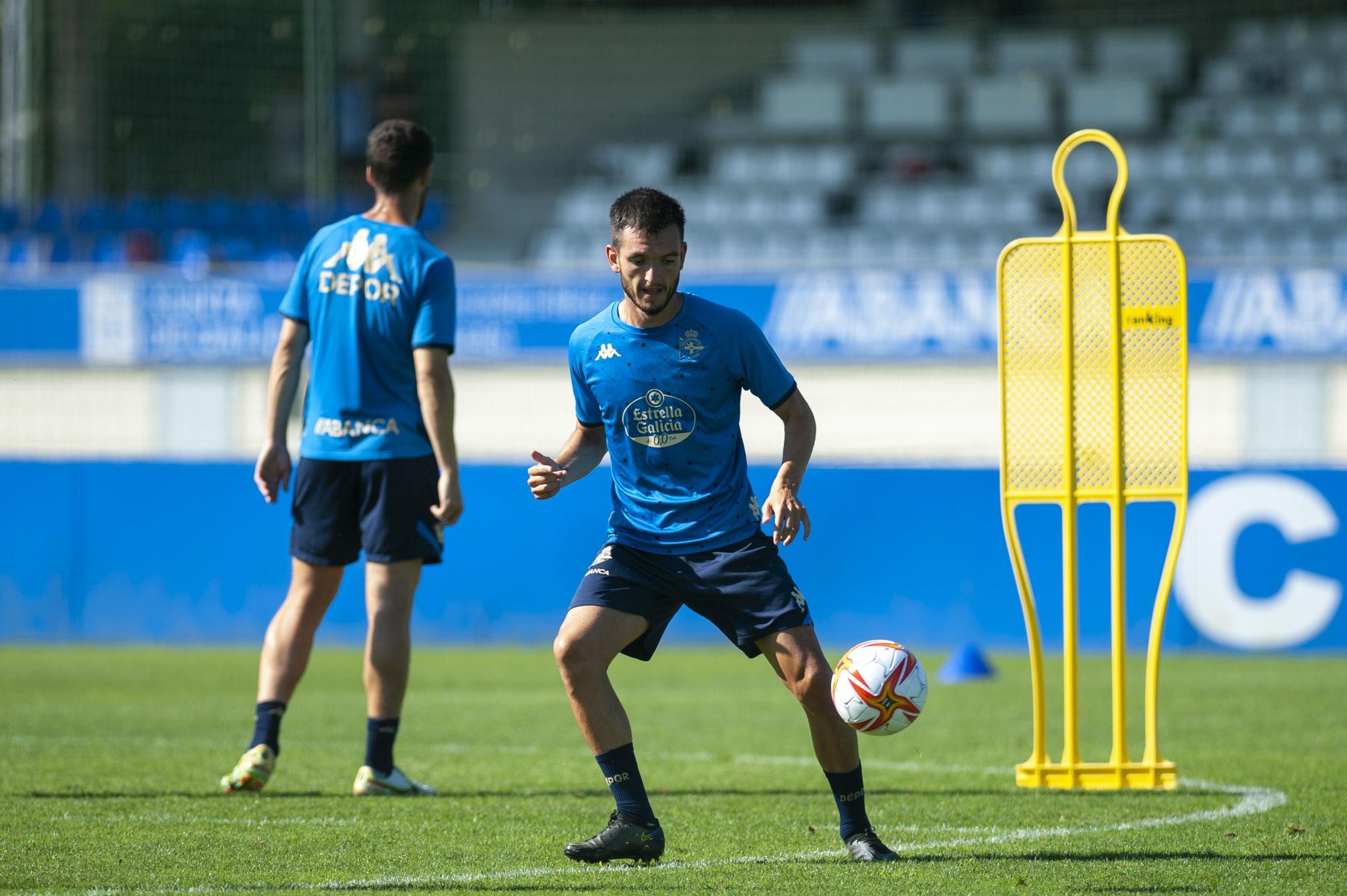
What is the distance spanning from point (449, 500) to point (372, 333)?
0.72 metres

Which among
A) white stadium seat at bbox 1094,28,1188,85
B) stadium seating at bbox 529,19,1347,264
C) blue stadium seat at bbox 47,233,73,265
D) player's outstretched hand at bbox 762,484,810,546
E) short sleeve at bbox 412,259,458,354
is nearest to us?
player's outstretched hand at bbox 762,484,810,546

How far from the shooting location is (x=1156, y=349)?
6.61 m

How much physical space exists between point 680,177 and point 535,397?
5678 millimetres

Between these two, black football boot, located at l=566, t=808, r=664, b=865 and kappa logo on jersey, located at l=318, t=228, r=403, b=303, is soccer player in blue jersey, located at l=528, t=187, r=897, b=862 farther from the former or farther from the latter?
kappa logo on jersey, located at l=318, t=228, r=403, b=303

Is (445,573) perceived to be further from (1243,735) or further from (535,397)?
(1243,735)

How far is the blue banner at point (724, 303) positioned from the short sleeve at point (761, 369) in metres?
10.3

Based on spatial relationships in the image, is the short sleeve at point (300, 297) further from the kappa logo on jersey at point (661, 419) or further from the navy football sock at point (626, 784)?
the navy football sock at point (626, 784)

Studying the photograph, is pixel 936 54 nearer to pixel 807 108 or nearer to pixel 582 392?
pixel 807 108

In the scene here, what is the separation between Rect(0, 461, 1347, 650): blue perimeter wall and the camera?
41.6ft

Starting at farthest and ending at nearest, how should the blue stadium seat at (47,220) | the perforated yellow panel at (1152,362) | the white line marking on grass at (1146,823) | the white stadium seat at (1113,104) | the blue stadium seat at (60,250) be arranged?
the white stadium seat at (1113,104) < the blue stadium seat at (47,220) < the blue stadium seat at (60,250) < the perforated yellow panel at (1152,362) < the white line marking on grass at (1146,823)

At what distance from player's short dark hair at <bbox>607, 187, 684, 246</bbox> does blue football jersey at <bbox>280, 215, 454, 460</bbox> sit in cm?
158

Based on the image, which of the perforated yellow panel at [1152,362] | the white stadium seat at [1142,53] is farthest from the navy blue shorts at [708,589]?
the white stadium seat at [1142,53]

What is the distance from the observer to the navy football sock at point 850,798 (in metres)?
4.92

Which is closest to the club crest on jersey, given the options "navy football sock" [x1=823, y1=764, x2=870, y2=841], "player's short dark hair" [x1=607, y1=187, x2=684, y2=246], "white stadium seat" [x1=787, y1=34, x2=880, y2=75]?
"player's short dark hair" [x1=607, y1=187, x2=684, y2=246]
